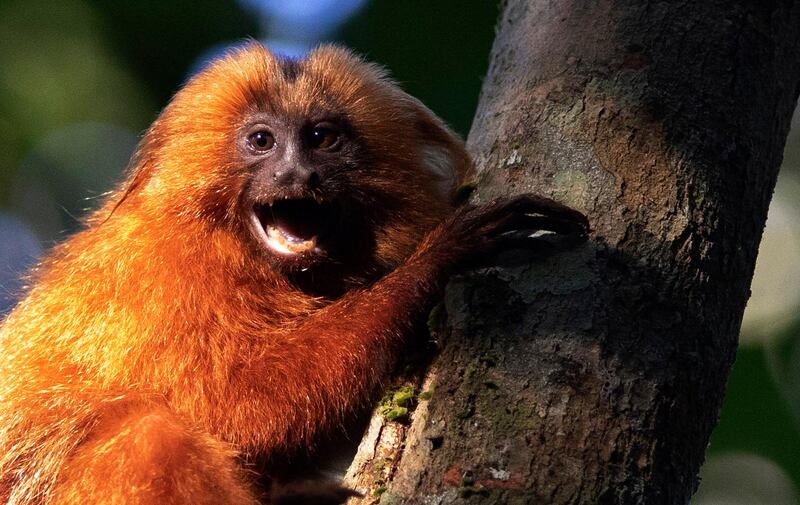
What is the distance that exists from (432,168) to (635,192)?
1.90m

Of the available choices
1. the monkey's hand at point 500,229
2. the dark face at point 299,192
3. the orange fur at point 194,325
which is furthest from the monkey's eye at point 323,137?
the monkey's hand at point 500,229

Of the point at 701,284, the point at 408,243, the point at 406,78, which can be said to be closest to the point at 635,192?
the point at 701,284

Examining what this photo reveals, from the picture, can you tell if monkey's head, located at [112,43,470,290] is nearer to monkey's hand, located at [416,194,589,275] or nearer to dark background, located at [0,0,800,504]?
monkey's hand, located at [416,194,589,275]

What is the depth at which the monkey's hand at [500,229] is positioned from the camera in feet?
10.2

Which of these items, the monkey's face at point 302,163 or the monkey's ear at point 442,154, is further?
the monkey's ear at point 442,154

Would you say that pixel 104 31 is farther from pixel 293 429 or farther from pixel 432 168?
pixel 293 429

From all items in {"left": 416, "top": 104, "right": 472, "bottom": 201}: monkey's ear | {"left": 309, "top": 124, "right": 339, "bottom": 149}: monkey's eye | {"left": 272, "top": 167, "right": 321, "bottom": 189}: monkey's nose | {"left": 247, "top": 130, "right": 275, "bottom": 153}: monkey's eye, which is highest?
{"left": 416, "top": 104, "right": 472, "bottom": 201}: monkey's ear

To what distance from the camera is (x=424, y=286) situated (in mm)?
3439

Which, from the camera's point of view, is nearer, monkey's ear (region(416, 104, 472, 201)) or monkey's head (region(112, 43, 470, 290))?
monkey's head (region(112, 43, 470, 290))

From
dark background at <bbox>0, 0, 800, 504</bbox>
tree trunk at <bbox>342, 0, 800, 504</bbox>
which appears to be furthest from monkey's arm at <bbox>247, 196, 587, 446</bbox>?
dark background at <bbox>0, 0, 800, 504</bbox>

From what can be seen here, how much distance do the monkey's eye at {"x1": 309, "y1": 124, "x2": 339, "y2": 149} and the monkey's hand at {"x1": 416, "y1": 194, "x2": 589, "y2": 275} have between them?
124 cm

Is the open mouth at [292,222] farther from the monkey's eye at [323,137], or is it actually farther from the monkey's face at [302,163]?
the monkey's eye at [323,137]

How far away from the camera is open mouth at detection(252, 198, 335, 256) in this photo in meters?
4.31

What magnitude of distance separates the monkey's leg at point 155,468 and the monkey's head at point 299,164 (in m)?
0.92
